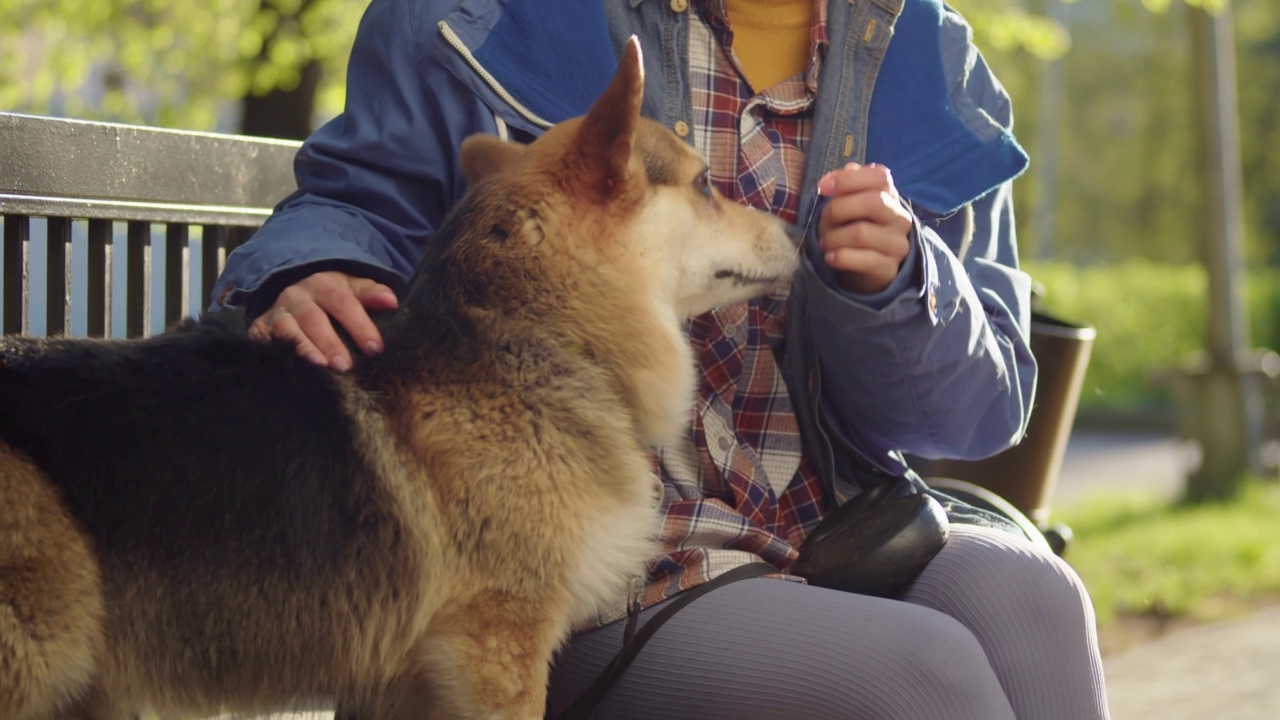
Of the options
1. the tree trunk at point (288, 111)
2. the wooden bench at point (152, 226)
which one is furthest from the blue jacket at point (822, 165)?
the tree trunk at point (288, 111)

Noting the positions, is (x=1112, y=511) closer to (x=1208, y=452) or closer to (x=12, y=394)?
(x=1208, y=452)

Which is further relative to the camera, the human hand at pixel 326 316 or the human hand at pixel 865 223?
the human hand at pixel 865 223

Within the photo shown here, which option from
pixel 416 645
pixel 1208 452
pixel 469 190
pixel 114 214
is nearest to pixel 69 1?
pixel 114 214

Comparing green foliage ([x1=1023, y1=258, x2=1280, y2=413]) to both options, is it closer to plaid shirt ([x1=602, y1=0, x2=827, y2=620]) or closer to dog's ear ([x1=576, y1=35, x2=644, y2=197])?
plaid shirt ([x1=602, y1=0, x2=827, y2=620])

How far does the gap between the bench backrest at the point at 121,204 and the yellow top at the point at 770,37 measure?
1.33 meters

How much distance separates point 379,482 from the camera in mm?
2143

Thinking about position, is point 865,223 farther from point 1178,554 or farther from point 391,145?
point 1178,554

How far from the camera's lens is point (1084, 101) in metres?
36.5

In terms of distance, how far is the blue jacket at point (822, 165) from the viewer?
2588 mm

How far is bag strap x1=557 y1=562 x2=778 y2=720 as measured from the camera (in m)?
2.39

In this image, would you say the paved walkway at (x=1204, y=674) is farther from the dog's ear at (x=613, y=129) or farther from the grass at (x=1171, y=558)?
the dog's ear at (x=613, y=129)

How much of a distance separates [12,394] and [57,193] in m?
1.00

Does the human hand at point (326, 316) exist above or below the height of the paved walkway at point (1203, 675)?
above

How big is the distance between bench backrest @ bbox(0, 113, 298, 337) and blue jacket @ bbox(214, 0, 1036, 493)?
19.5 inches
